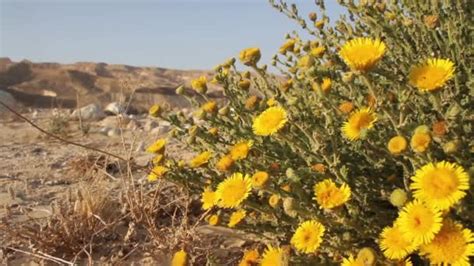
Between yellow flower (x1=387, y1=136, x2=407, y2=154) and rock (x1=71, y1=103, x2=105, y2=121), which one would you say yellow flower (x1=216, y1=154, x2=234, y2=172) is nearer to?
yellow flower (x1=387, y1=136, x2=407, y2=154)

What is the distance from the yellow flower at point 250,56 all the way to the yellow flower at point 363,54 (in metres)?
0.79

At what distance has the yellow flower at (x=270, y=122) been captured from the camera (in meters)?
2.34

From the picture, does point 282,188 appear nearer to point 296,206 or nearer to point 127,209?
point 296,206

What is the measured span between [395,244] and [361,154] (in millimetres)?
571

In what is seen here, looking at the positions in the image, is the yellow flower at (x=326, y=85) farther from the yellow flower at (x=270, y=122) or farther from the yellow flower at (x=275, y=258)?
the yellow flower at (x=275, y=258)

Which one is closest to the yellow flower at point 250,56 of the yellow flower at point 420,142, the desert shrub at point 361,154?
the desert shrub at point 361,154

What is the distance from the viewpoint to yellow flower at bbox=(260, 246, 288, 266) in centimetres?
213

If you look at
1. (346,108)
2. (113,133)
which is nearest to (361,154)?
(346,108)

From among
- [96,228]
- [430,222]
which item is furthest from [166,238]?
[430,222]

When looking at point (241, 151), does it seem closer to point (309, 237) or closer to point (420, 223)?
point (309, 237)

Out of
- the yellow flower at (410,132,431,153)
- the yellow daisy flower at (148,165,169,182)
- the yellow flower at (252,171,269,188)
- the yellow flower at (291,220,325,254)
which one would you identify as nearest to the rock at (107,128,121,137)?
the yellow daisy flower at (148,165,169,182)

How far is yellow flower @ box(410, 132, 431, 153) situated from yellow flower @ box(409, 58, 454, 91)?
229mm

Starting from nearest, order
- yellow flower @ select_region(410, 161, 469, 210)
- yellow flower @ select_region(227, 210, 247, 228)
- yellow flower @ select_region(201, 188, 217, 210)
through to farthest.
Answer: yellow flower @ select_region(410, 161, 469, 210) → yellow flower @ select_region(227, 210, 247, 228) → yellow flower @ select_region(201, 188, 217, 210)

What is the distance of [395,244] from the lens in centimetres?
→ 189
